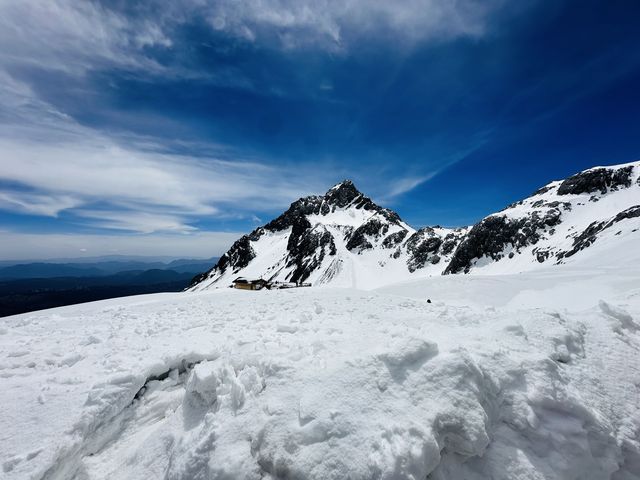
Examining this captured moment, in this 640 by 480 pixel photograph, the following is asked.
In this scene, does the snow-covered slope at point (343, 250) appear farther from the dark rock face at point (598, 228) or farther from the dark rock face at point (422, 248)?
the dark rock face at point (598, 228)

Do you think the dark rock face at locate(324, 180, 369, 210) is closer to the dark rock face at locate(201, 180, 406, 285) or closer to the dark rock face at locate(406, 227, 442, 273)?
the dark rock face at locate(201, 180, 406, 285)

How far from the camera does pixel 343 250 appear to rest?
367ft

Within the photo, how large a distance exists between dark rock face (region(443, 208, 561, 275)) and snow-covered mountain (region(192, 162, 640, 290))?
0.20 m

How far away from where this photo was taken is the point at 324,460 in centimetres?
437

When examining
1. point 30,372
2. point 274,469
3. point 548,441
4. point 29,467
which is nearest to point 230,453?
point 274,469

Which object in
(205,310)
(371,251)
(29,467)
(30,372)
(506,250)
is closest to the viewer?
(29,467)

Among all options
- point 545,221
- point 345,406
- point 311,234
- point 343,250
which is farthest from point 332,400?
point 311,234

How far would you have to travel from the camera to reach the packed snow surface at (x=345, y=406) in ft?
15.3

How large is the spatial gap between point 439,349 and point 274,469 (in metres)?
3.71

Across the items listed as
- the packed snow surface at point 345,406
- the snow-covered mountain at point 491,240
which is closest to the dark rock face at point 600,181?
the snow-covered mountain at point 491,240

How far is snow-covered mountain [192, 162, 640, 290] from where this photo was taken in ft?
201

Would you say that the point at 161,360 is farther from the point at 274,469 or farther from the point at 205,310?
the point at 205,310

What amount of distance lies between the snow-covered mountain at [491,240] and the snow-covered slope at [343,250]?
38 centimetres

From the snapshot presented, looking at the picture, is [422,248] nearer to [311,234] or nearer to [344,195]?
[311,234]
